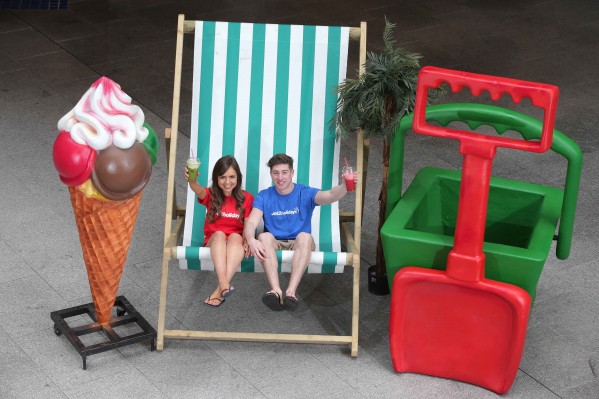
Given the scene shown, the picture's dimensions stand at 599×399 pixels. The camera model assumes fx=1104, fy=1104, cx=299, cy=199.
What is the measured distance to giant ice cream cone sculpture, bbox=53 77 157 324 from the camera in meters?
4.29

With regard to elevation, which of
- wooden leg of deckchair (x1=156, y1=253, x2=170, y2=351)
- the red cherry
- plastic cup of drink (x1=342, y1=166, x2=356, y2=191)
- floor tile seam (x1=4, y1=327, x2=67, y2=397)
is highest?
the red cherry

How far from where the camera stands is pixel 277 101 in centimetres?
531

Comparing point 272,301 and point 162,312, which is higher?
point 272,301

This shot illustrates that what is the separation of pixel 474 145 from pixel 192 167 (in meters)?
1.24

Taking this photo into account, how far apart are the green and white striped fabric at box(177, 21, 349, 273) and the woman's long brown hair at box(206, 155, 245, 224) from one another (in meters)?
0.21

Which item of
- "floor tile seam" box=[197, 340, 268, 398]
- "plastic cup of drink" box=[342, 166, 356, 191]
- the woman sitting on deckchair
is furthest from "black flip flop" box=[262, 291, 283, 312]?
"plastic cup of drink" box=[342, 166, 356, 191]

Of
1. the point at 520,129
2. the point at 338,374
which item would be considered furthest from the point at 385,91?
the point at 338,374

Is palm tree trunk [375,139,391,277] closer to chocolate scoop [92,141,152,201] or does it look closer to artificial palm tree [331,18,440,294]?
artificial palm tree [331,18,440,294]

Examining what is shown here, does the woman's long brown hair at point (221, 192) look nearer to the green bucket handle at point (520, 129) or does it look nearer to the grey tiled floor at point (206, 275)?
the grey tiled floor at point (206, 275)

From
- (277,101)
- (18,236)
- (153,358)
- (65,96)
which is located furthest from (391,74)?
(65,96)

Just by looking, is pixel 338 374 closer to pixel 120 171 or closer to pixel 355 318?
pixel 355 318

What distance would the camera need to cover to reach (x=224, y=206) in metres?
5.04

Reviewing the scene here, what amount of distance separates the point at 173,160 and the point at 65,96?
2669mm

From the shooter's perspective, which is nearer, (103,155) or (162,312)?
(103,155)
